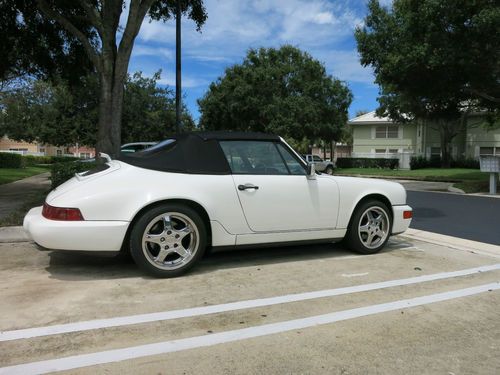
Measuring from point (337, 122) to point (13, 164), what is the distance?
24588 mm

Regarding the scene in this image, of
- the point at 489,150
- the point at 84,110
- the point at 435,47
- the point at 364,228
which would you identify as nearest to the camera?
the point at 364,228

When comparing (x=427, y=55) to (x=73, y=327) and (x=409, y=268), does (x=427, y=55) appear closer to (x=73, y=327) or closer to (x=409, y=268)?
(x=409, y=268)

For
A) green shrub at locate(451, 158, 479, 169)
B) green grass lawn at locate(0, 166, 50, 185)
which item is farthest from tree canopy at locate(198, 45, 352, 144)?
green grass lawn at locate(0, 166, 50, 185)

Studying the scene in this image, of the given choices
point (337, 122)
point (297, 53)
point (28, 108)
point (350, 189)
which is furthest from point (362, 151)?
point (350, 189)

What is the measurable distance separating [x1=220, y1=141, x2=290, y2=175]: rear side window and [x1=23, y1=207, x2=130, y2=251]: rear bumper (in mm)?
1396

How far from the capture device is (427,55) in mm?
13914

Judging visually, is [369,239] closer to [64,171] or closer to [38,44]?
[64,171]

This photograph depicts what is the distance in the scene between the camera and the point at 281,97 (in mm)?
36781

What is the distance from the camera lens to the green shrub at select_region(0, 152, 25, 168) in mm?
28625

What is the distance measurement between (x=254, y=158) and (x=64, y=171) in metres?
5.63

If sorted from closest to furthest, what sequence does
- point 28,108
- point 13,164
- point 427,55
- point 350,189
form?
point 350,189
point 427,55
point 13,164
point 28,108

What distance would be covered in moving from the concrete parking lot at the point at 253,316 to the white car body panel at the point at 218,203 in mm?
424

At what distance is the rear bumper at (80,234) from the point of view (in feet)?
14.6

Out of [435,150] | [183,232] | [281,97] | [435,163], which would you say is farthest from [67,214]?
[435,150]
